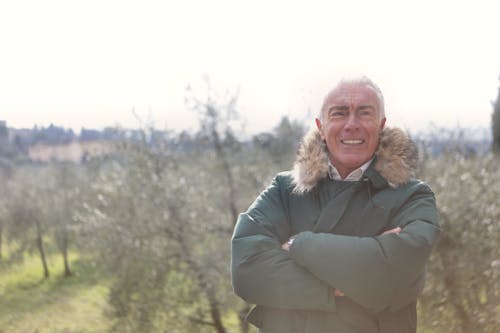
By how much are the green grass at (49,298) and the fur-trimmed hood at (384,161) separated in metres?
15.3

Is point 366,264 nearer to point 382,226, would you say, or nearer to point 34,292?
point 382,226

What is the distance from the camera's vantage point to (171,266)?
1039 centimetres

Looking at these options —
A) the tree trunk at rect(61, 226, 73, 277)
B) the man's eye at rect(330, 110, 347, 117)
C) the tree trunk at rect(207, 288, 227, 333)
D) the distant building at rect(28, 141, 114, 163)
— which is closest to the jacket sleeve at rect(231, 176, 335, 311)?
the man's eye at rect(330, 110, 347, 117)

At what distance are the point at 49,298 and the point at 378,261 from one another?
2813 cm

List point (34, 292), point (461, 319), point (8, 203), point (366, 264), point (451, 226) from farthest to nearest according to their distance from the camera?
point (8, 203)
point (34, 292)
point (451, 226)
point (461, 319)
point (366, 264)

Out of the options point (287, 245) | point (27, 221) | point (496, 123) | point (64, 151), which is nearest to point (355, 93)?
point (287, 245)

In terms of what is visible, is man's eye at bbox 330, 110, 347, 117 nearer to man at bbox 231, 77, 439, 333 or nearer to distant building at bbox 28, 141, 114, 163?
man at bbox 231, 77, 439, 333

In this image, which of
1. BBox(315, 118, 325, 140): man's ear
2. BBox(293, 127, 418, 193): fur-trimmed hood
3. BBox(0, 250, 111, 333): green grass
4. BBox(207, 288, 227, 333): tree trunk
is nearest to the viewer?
BBox(293, 127, 418, 193): fur-trimmed hood

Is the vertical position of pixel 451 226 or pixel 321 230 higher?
→ pixel 321 230

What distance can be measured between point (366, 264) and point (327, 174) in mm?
372

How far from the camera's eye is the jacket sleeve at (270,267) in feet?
5.94

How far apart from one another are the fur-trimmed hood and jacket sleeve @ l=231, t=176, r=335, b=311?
0.15 meters

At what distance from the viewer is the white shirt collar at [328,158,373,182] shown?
1.91 m

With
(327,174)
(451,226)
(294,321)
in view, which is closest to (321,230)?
(327,174)
